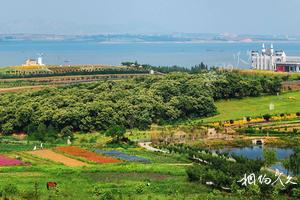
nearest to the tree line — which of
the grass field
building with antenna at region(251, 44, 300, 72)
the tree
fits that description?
the tree

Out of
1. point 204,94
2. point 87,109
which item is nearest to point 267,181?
point 87,109

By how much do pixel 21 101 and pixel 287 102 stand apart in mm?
18490

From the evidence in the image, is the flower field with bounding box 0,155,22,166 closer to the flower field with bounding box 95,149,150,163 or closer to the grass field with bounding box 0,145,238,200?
the grass field with bounding box 0,145,238,200

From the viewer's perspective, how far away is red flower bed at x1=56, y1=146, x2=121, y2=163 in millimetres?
29953

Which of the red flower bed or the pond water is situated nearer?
the red flower bed

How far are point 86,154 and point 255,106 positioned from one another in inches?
742

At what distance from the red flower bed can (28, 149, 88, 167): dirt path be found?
0.62m

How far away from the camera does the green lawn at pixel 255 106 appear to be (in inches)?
1713

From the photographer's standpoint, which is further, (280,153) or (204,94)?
(204,94)

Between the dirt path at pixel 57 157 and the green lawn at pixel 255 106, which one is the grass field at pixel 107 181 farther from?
the green lawn at pixel 255 106

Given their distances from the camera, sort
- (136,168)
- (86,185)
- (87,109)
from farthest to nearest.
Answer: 1. (87,109)
2. (136,168)
3. (86,185)

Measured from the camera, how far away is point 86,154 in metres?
31.5

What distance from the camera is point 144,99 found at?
139 feet

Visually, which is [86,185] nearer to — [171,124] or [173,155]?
[173,155]
